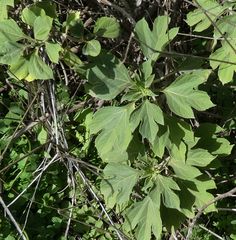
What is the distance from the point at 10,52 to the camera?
2279 mm

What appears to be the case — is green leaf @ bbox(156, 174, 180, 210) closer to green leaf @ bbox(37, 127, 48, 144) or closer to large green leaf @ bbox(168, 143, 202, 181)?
large green leaf @ bbox(168, 143, 202, 181)

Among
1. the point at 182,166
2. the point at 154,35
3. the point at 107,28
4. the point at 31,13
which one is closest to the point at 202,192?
the point at 182,166

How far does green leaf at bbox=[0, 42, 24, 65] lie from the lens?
89.1 inches

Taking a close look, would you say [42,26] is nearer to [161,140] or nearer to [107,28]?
[107,28]

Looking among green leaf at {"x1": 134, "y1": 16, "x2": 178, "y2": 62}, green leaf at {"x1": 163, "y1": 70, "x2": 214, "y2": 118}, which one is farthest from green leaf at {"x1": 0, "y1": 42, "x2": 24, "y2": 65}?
green leaf at {"x1": 163, "y1": 70, "x2": 214, "y2": 118}

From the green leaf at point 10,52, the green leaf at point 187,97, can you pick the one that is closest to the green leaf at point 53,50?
the green leaf at point 10,52

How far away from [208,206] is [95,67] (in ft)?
2.63

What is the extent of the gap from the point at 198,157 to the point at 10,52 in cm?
92

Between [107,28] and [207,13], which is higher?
[107,28]

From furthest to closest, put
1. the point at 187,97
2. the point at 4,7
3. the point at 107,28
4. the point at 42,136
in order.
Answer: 1. the point at 42,136
2. the point at 107,28
3. the point at 187,97
4. the point at 4,7

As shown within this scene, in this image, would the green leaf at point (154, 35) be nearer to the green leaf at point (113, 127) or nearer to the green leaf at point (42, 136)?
the green leaf at point (113, 127)

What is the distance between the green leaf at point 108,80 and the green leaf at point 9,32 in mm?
320

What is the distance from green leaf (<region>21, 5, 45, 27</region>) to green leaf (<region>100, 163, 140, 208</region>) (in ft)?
2.35

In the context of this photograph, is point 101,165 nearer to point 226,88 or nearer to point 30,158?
point 30,158
